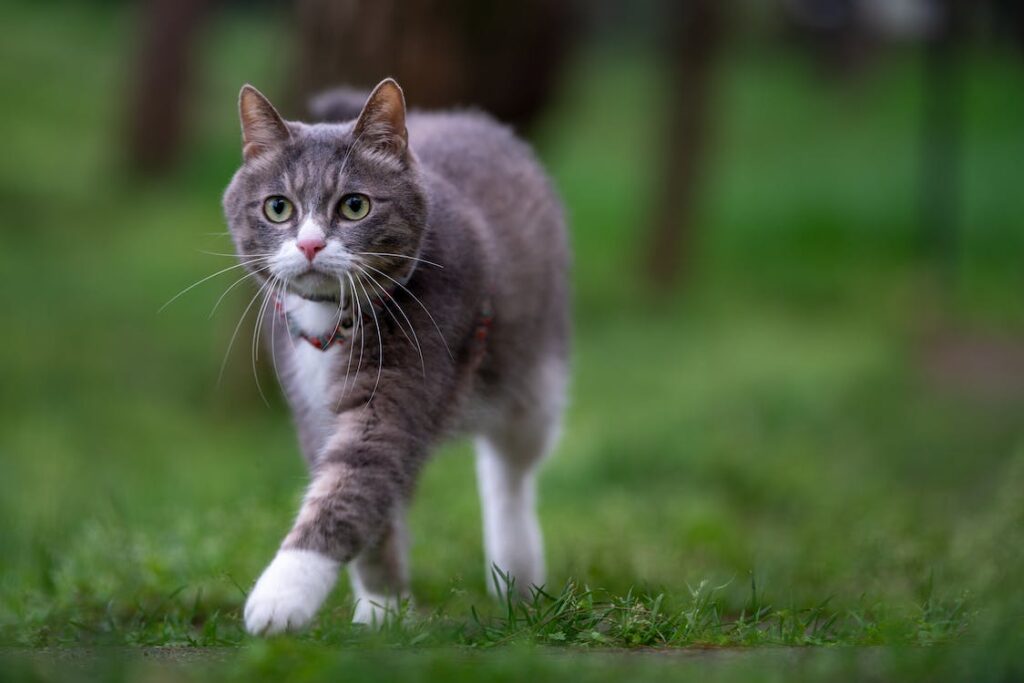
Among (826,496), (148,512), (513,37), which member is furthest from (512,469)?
(513,37)

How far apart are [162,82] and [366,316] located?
1408 centimetres

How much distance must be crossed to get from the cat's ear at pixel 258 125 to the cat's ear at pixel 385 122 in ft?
0.82

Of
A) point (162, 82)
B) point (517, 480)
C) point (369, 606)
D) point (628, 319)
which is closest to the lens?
point (369, 606)

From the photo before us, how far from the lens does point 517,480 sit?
5.21 m

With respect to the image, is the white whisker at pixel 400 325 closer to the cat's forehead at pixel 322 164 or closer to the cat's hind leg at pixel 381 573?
the cat's forehead at pixel 322 164

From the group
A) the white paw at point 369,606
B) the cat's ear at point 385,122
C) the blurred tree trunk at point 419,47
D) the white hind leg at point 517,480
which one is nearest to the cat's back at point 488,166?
the cat's ear at point 385,122

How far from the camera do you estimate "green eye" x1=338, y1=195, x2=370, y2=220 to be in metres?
3.95

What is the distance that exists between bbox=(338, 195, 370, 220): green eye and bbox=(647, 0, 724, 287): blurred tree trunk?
9.62m

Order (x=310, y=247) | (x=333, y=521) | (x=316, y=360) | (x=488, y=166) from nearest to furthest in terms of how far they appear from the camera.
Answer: (x=333, y=521) < (x=310, y=247) < (x=316, y=360) < (x=488, y=166)

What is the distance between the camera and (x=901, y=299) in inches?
538

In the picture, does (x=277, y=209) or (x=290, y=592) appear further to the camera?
(x=277, y=209)

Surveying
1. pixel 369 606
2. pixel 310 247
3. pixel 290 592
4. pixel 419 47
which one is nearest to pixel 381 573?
pixel 369 606

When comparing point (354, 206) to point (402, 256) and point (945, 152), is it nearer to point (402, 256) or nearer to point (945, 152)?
point (402, 256)

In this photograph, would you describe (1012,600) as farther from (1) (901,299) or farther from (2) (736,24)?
(2) (736,24)
